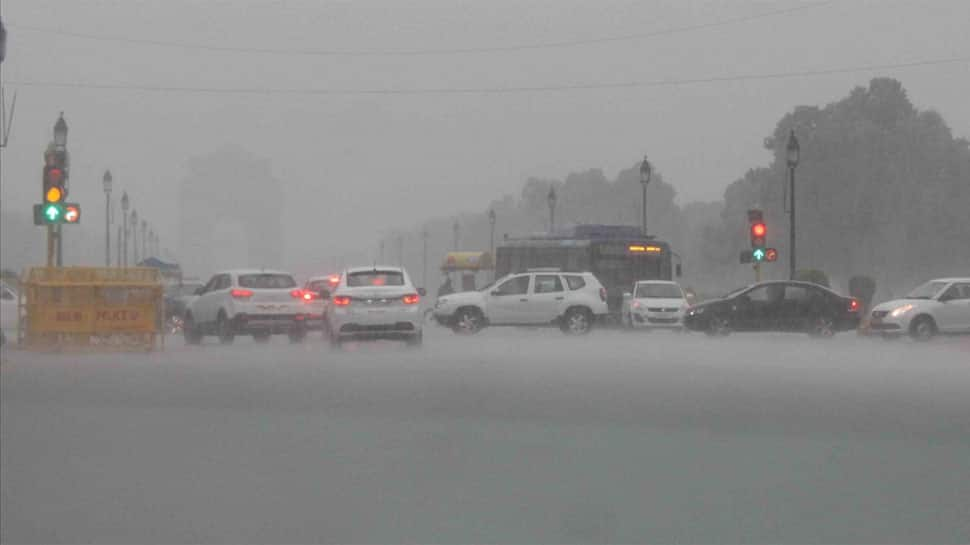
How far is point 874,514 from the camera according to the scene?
9836 millimetres

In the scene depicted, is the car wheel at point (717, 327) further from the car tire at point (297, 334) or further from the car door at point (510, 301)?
the car tire at point (297, 334)

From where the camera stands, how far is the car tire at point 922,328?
85.6 feet

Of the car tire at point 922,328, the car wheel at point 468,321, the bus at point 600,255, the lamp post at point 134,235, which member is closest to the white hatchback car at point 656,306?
the bus at point 600,255

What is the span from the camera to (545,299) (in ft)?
101

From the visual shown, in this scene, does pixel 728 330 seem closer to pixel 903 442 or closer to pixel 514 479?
pixel 903 442

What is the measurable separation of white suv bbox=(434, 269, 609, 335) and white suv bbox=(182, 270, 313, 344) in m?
7.69

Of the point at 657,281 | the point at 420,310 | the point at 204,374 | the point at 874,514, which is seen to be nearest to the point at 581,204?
the point at 657,281

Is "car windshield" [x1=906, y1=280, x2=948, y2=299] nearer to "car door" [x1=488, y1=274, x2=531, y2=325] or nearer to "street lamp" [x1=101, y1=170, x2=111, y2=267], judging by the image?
"car door" [x1=488, y1=274, x2=531, y2=325]

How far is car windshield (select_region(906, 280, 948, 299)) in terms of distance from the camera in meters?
27.1

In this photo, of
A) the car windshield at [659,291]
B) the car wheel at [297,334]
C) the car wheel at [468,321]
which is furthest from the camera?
the car windshield at [659,291]

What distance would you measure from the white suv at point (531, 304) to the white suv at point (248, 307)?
25.2 feet

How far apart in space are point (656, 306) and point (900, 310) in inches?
244

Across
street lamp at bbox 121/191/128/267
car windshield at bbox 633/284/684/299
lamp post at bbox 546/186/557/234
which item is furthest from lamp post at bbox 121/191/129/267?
car windshield at bbox 633/284/684/299

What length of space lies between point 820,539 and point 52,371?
932cm
